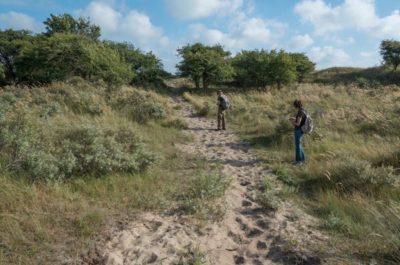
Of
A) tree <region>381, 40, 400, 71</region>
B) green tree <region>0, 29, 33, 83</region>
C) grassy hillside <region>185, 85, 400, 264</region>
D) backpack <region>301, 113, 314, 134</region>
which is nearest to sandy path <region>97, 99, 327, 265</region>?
grassy hillside <region>185, 85, 400, 264</region>

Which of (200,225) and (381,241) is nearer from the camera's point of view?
(381,241)

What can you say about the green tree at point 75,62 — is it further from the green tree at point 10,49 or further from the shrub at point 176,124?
the green tree at point 10,49

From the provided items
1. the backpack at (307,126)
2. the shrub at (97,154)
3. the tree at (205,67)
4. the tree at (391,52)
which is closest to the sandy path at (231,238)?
the shrub at (97,154)

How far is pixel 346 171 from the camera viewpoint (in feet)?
23.5

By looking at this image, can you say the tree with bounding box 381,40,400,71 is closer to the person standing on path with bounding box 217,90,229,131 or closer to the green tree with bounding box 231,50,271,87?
the green tree with bounding box 231,50,271,87

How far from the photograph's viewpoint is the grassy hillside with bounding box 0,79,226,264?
4.45 m

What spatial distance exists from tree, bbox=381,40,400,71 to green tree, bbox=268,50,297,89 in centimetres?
1620

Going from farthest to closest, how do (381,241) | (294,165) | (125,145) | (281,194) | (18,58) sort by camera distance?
(18,58)
(294,165)
(125,145)
(281,194)
(381,241)

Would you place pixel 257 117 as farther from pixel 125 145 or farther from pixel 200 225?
pixel 200 225

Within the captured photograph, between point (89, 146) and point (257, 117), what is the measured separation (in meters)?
9.70

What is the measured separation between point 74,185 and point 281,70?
2522 cm

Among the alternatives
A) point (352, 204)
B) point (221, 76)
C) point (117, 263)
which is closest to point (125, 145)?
point (117, 263)

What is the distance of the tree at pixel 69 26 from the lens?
36078mm

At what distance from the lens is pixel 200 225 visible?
16.9 ft
